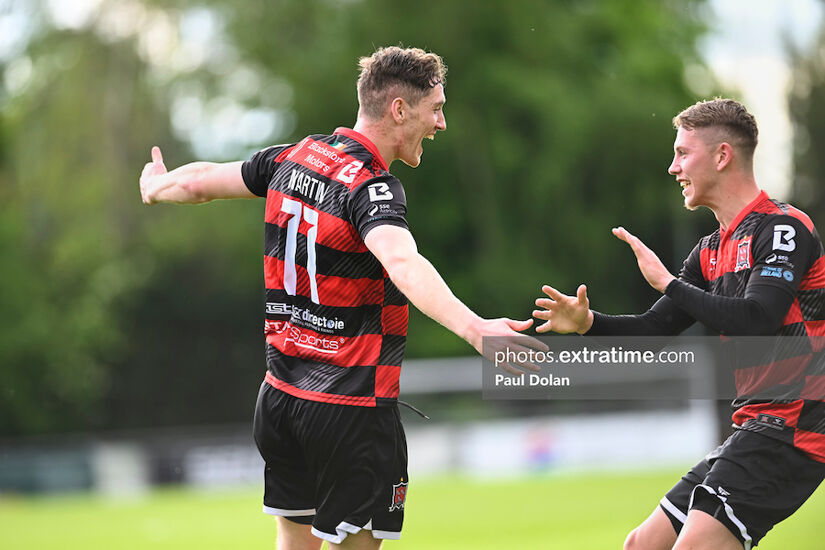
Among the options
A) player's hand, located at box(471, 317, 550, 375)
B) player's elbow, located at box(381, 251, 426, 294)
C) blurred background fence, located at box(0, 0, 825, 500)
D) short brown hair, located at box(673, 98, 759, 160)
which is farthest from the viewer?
blurred background fence, located at box(0, 0, 825, 500)

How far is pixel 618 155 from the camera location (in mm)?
30656

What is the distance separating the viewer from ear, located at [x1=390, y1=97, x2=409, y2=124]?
473 cm

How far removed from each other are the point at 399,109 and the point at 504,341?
1.36 meters

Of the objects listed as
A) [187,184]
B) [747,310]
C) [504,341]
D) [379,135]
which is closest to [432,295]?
[504,341]

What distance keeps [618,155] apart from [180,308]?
13.5 meters

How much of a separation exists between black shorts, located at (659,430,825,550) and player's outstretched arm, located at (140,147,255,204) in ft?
8.04

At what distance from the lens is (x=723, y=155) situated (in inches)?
190

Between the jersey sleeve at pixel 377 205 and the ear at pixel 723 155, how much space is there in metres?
1.46

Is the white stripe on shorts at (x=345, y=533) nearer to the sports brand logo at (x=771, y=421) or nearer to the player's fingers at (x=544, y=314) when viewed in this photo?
the player's fingers at (x=544, y=314)

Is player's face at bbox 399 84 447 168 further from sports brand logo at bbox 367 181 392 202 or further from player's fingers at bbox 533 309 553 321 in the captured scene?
player's fingers at bbox 533 309 553 321

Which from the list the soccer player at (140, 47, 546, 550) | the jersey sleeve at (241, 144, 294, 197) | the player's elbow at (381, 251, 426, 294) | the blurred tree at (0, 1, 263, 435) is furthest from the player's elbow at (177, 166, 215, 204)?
the blurred tree at (0, 1, 263, 435)

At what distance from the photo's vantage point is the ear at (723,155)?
480 centimetres

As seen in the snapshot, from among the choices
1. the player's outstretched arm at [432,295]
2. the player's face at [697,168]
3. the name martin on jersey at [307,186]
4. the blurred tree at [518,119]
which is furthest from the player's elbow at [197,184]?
the blurred tree at [518,119]

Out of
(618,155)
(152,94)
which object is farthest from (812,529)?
(152,94)
